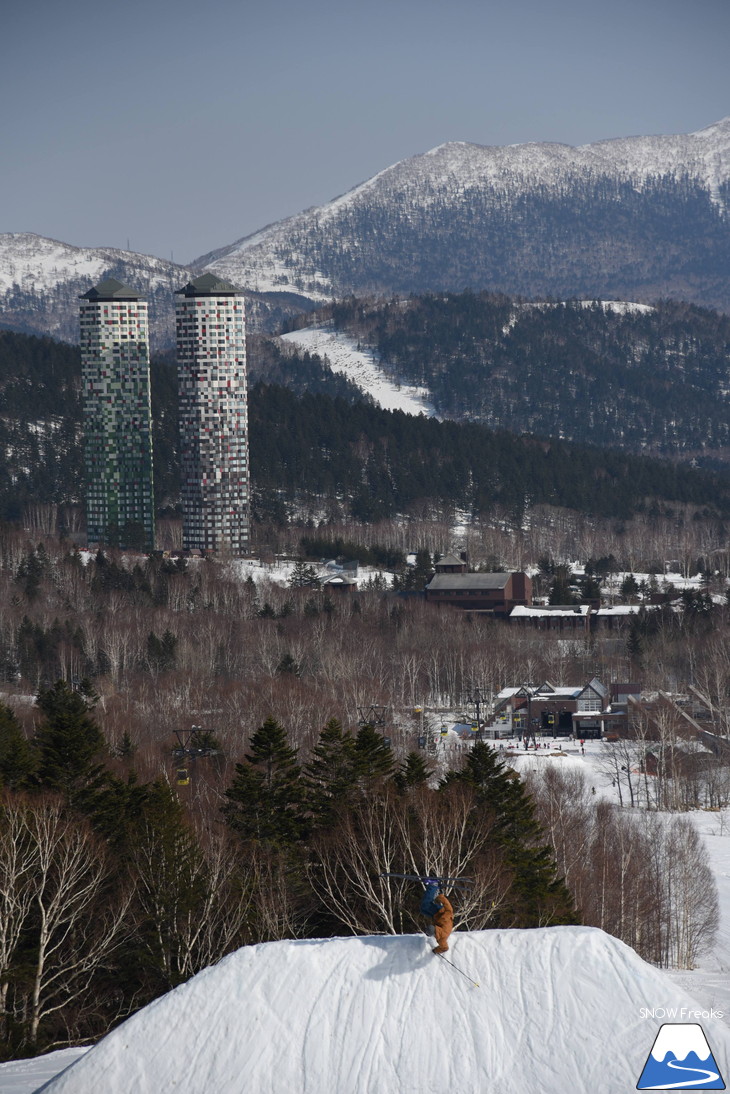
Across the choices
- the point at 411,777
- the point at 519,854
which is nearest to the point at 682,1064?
the point at 519,854

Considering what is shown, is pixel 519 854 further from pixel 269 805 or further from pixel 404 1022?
pixel 404 1022

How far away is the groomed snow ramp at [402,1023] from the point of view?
24.6 meters

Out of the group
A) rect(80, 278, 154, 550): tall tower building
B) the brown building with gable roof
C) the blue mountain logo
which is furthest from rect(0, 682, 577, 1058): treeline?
rect(80, 278, 154, 550): tall tower building

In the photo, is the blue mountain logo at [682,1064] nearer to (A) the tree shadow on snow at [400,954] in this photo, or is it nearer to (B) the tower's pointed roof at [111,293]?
(A) the tree shadow on snow at [400,954]

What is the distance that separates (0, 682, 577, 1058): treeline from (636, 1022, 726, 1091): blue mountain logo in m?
12.1

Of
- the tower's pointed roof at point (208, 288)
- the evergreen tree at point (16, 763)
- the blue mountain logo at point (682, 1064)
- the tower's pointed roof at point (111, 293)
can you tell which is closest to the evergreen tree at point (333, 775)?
the evergreen tree at point (16, 763)

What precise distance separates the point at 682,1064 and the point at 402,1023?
13.6ft

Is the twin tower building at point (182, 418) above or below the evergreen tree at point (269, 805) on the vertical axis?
above

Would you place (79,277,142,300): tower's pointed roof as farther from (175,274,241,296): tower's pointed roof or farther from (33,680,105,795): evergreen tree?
(33,680,105,795): evergreen tree

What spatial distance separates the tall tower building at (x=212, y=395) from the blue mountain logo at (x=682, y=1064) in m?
144

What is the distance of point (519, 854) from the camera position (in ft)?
143

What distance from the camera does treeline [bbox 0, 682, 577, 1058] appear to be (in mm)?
38375

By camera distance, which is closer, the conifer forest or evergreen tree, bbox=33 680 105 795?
the conifer forest

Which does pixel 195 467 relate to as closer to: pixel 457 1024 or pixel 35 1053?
pixel 35 1053
